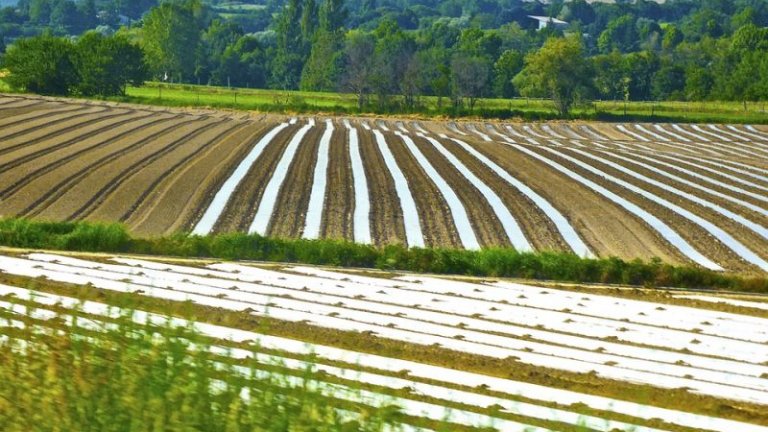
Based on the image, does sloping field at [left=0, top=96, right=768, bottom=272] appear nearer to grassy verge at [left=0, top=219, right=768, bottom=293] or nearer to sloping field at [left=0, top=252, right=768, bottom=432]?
grassy verge at [left=0, top=219, right=768, bottom=293]

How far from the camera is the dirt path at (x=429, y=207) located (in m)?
22.3

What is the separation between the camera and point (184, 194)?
2680cm

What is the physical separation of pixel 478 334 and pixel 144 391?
8.84 meters

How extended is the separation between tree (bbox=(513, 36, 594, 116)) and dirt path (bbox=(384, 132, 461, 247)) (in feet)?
132

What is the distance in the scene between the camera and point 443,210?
2555 centimetres

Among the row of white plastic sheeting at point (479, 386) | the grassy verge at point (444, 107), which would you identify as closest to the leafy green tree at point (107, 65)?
the grassy verge at point (444, 107)

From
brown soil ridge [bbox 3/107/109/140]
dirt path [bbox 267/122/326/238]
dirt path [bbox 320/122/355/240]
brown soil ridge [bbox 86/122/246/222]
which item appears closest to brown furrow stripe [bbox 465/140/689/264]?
dirt path [bbox 320/122/355/240]

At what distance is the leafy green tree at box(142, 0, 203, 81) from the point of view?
365 ft

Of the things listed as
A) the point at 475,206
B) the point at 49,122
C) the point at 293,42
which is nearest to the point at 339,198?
the point at 475,206

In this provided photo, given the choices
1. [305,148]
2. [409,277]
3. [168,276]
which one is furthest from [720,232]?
[305,148]

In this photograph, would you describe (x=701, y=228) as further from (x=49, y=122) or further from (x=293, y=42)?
(x=293, y=42)

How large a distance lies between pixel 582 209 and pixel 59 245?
12.1 m

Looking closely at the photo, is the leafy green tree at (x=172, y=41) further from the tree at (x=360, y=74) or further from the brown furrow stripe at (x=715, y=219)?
the brown furrow stripe at (x=715, y=219)

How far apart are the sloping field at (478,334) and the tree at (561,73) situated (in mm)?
58361
